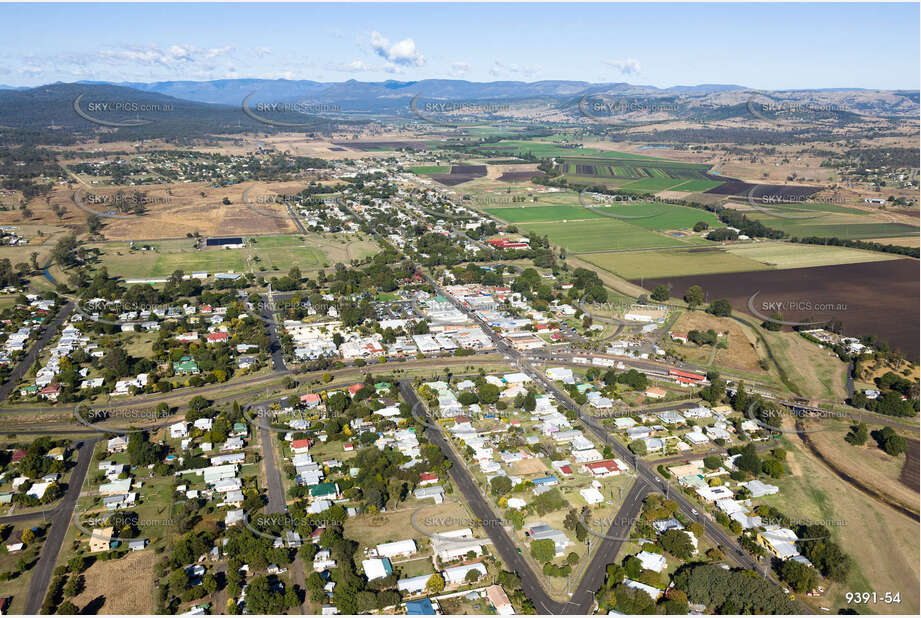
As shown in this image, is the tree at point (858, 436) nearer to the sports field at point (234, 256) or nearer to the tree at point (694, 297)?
the tree at point (694, 297)

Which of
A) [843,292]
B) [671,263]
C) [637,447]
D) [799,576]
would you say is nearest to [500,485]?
[637,447]

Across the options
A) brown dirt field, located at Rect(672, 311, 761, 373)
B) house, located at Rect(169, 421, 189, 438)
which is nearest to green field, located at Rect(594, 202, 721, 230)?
brown dirt field, located at Rect(672, 311, 761, 373)

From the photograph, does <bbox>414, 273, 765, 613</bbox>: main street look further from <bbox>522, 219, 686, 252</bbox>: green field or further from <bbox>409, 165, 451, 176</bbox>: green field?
<bbox>409, 165, 451, 176</bbox>: green field

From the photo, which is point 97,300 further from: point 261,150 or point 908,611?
point 261,150

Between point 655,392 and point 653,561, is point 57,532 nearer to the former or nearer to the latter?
point 653,561

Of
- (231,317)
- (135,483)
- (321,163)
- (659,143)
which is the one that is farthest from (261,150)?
(135,483)

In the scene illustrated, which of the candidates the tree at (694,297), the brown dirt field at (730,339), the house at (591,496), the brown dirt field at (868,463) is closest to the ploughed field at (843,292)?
the tree at (694,297)

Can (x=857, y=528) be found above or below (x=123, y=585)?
above
